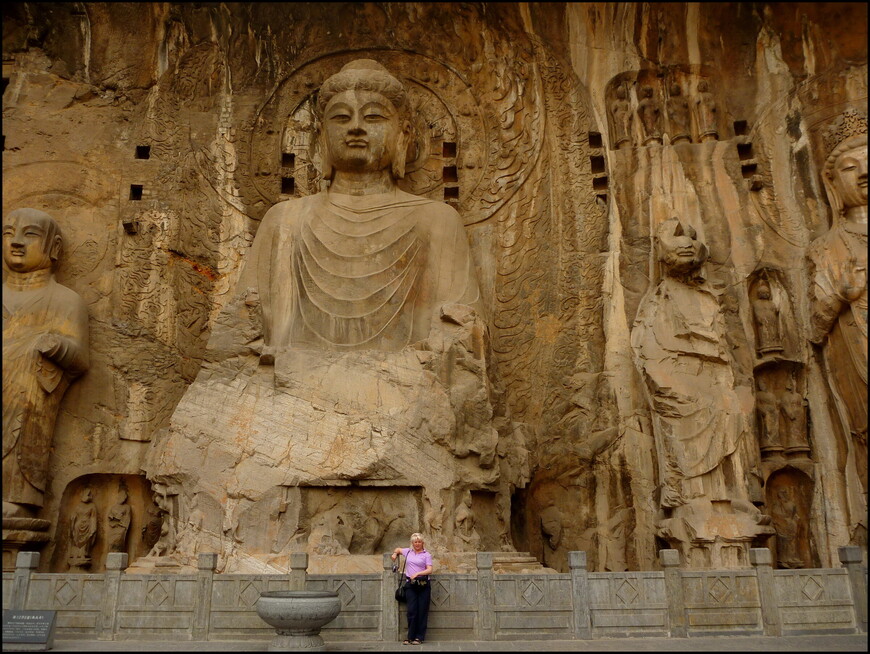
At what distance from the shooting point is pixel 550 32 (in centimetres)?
1005

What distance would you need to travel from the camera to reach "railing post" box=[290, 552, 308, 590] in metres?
5.47

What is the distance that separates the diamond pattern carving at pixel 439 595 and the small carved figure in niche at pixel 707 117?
250 inches

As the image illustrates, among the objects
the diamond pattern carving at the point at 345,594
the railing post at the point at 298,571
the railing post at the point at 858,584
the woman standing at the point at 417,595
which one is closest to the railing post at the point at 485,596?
the woman standing at the point at 417,595

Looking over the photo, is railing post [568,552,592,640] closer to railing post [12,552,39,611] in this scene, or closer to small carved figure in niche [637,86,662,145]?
railing post [12,552,39,611]

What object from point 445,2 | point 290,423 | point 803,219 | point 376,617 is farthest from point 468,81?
point 376,617

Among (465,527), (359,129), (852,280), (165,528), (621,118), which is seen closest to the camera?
(465,527)

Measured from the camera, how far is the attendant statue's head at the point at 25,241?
8.34m

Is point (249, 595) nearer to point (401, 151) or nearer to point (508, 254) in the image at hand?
point (401, 151)

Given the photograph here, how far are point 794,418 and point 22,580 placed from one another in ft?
23.4

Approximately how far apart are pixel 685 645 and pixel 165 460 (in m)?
4.34

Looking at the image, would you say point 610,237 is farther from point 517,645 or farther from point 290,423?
point 517,645

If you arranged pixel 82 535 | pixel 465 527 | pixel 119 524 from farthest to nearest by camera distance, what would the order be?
pixel 119 524, pixel 82 535, pixel 465 527

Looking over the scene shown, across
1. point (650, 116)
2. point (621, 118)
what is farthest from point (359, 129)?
point (650, 116)

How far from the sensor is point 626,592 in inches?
223
